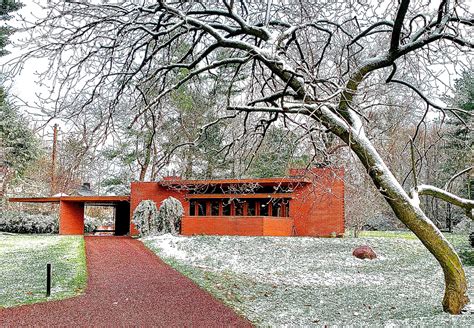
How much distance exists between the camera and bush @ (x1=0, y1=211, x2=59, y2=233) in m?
24.5

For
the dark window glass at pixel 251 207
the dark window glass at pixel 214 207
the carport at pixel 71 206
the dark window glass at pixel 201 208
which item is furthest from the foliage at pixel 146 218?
the dark window glass at pixel 251 207

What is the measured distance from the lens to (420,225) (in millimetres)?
6703

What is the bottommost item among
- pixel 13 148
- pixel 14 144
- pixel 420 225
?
pixel 420 225

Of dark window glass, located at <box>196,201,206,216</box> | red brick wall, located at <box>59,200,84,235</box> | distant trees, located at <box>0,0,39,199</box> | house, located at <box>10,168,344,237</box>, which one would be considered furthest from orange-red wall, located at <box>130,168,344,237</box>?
distant trees, located at <box>0,0,39,199</box>

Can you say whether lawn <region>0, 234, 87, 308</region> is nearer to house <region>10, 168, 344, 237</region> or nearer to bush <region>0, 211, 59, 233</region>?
house <region>10, 168, 344, 237</region>

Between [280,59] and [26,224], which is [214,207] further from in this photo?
[280,59]

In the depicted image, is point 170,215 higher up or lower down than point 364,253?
higher up

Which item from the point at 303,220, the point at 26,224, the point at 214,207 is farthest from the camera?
the point at 26,224

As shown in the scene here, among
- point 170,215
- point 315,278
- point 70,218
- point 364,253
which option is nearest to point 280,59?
point 315,278

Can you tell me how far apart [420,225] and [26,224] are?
2221 cm

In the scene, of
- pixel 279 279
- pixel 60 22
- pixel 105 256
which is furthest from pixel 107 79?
pixel 105 256

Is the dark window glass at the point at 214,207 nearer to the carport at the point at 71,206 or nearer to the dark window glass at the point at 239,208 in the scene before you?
the dark window glass at the point at 239,208

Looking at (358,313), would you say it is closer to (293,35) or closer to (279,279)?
(279,279)

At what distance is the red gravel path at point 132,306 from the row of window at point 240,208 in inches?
330
